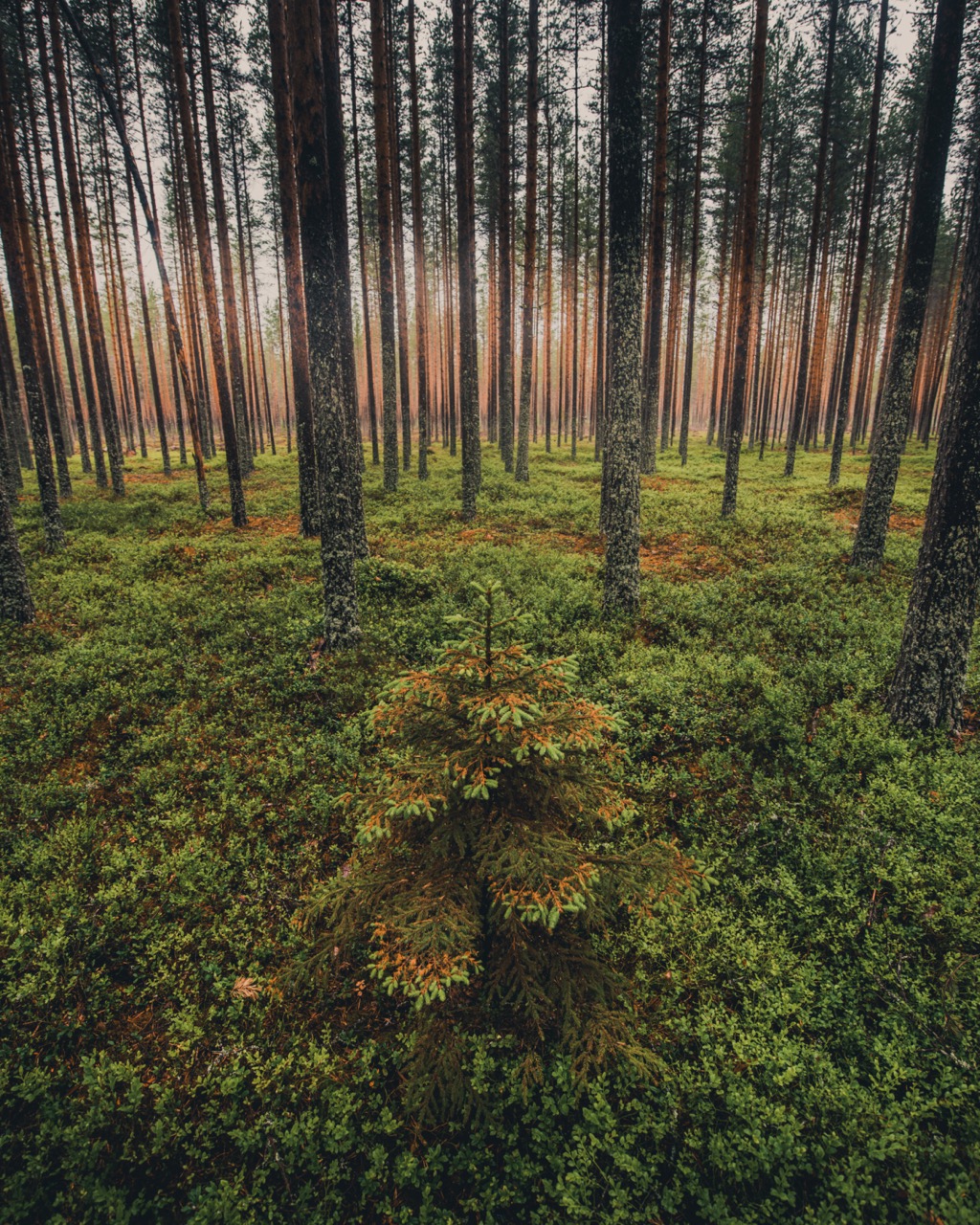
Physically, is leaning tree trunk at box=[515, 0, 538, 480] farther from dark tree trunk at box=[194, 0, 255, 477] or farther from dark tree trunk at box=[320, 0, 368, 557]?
dark tree trunk at box=[194, 0, 255, 477]

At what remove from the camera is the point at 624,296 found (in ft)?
25.5

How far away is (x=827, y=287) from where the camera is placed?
29.0 metres

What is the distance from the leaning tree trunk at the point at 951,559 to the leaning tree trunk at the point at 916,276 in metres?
3.52

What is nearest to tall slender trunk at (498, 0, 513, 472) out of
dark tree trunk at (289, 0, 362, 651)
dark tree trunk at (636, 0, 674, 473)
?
dark tree trunk at (636, 0, 674, 473)

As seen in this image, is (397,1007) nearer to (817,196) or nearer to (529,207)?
(529,207)

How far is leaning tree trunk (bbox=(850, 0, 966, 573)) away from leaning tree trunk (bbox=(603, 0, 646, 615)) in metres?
4.01

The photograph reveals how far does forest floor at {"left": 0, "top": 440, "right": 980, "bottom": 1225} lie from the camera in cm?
285

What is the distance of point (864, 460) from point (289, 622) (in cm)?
3212

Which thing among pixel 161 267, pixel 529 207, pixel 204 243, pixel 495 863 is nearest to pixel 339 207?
pixel 204 243

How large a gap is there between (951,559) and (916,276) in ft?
22.0

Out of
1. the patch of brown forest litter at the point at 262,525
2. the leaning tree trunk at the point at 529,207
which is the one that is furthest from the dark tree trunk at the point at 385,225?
the patch of brown forest litter at the point at 262,525

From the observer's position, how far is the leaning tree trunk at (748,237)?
12.9m

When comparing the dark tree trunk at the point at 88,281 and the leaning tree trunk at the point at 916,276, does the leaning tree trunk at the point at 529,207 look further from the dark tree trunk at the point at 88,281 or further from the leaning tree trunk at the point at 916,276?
the dark tree trunk at the point at 88,281

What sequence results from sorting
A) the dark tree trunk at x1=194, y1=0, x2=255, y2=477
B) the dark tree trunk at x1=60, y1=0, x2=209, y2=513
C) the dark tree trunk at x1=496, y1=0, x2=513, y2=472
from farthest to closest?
the dark tree trunk at x1=496, y1=0, x2=513, y2=472 < the dark tree trunk at x1=194, y1=0, x2=255, y2=477 < the dark tree trunk at x1=60, y1=0, x2=209, y2=513
